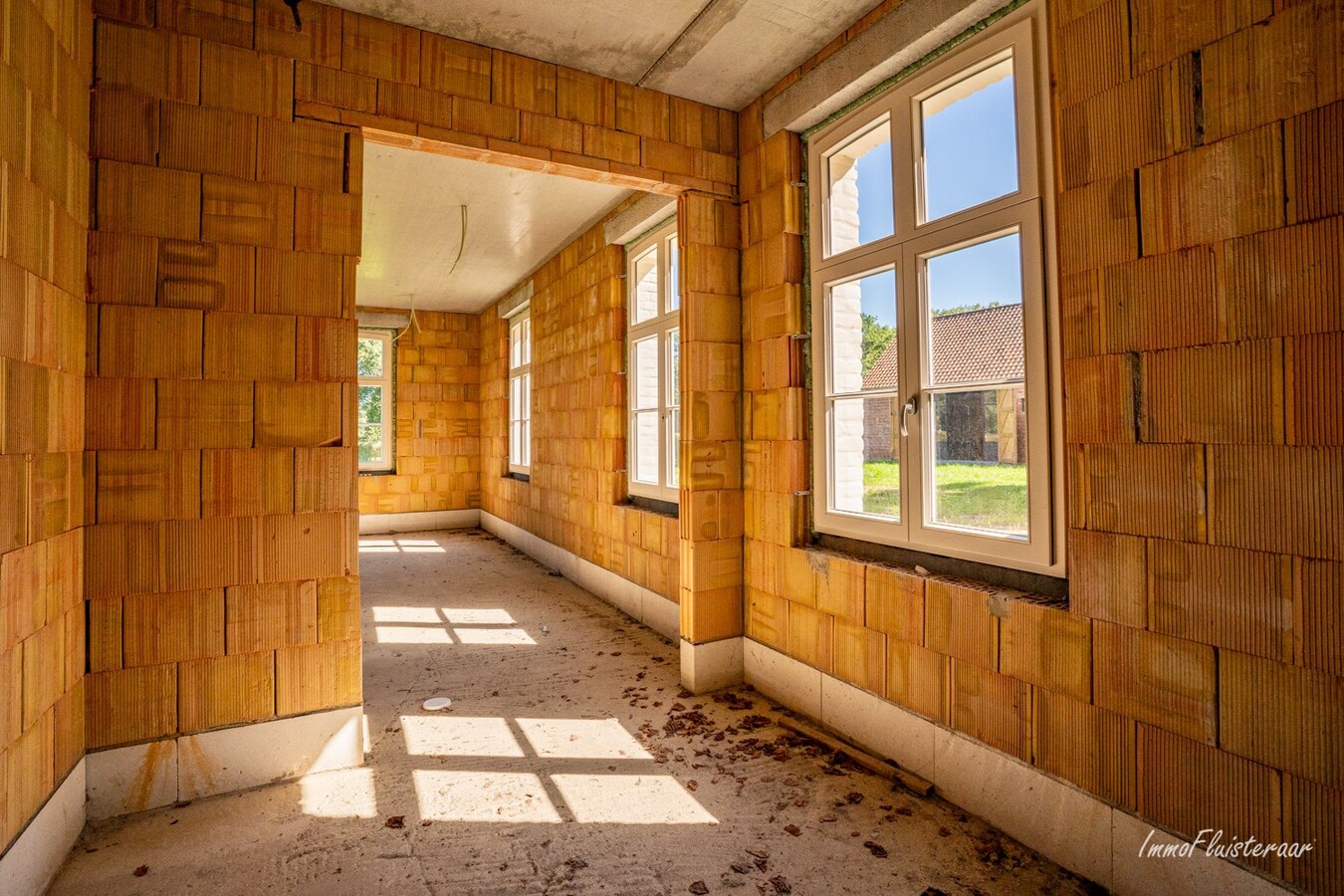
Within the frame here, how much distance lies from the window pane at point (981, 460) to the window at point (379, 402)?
787 cm

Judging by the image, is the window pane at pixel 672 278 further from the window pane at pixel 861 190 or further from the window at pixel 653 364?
the window pane at pixel 861 190

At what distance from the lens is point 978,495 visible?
2.28 metres

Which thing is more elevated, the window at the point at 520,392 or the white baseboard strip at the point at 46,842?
the window at the point at 520,392

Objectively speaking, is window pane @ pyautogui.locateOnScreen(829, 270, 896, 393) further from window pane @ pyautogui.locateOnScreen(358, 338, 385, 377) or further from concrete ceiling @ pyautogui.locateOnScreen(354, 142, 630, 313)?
window pane @ pyautogui.locateOnScreen(358, 338, 385, 377)

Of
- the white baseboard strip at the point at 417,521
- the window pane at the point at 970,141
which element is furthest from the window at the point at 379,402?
the window pane at the point at 970,141

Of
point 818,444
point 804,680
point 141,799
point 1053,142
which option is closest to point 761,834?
point 804,680

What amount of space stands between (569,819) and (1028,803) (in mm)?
1475

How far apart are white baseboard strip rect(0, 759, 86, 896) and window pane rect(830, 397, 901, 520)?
2.83 m

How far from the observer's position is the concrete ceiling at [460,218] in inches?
162

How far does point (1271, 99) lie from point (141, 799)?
3.85 metres

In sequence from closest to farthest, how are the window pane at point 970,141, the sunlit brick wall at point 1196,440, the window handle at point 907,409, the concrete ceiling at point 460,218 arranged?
1. the sunlit brick wall at point 1196,440
2. the window pane at point 970,141
3. the window handle at point 907,409
4. the concrete ceiling at point 460,218

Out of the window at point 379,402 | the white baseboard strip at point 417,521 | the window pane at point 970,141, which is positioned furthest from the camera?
the window at point 379,402

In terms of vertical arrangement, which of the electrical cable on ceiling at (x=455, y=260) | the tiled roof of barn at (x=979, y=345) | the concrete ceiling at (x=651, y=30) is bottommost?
the tiled roof of barn at (x=979, y=345)

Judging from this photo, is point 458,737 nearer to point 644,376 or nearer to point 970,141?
point 644,376
